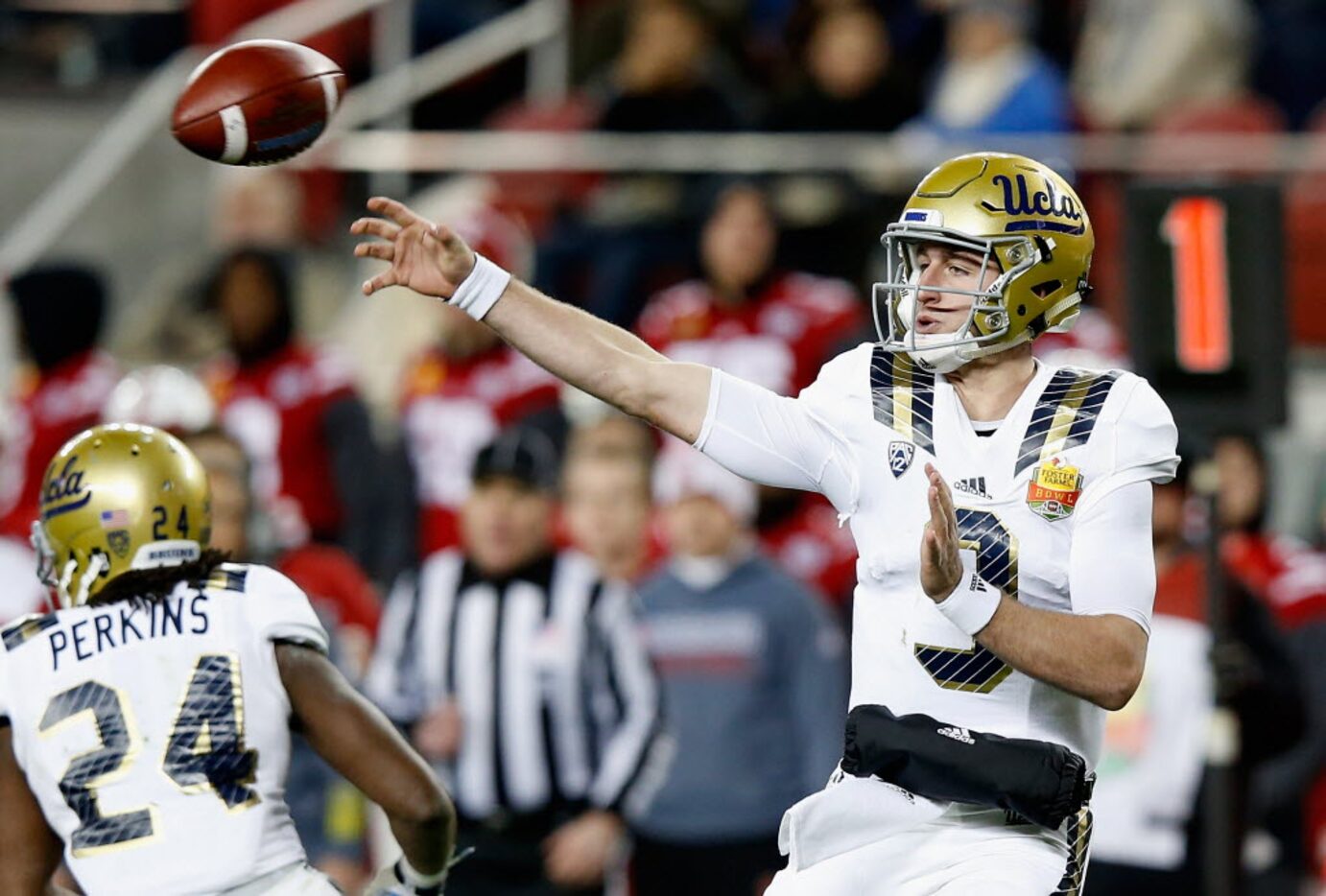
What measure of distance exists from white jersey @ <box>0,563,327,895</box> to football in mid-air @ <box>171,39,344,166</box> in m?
0.94

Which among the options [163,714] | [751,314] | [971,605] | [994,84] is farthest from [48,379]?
[971,605]

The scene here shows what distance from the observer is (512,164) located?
11141 millimetres

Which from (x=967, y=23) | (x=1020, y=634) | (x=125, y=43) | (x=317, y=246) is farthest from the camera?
(x=125, y=43)

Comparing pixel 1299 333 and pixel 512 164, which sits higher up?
pixel 512 164

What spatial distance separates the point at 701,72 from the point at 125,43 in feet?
11.9

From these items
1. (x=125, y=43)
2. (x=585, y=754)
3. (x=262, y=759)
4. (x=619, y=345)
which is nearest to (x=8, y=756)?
(x=262, y=759)

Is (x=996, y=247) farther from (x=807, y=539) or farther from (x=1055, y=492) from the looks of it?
(x=807, y=539)

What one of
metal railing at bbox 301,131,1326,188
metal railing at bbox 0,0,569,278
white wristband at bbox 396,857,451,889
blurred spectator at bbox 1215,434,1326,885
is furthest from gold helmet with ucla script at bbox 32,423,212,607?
metal railing at bbox 0,0,569,278

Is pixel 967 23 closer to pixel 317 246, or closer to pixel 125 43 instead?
pixel 317 246

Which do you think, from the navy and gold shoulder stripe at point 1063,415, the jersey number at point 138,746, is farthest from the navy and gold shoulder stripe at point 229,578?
the navy and gold shoulder stripe at point 1063,415

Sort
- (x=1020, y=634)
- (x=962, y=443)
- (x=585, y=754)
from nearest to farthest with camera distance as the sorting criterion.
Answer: (x=1020, y=634) → (x=962, y=443) → (x=585, y=754)

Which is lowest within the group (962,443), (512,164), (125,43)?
(962,443)

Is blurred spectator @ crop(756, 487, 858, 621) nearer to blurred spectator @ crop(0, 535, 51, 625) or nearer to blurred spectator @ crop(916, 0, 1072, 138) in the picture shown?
blurred spectator @ crop(916, 0, 1072, 138)

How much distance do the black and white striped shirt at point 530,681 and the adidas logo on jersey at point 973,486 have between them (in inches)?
128
